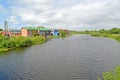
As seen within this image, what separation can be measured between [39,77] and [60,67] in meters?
6.36

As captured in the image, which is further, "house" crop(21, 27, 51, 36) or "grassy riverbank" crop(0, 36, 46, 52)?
"house" crop(21, 27, 51, 36)

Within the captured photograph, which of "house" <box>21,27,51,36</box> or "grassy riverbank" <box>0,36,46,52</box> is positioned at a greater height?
"house" <box>21,27,51,36</box>

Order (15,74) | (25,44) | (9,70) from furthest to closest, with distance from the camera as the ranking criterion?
(25,44) < (9,70) < (15,74)

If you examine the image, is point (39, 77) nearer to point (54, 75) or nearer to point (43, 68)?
point (54, 75)

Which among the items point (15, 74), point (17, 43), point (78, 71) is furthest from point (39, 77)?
point (17, 43)

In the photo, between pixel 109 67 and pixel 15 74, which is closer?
pixel 15 74

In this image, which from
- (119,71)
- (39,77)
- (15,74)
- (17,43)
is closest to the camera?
(119,71)

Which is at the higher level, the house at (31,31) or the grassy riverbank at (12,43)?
the house at (31,31)

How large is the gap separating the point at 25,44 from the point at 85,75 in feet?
147

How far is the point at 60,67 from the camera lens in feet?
108

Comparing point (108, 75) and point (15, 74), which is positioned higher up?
point (108, 75)

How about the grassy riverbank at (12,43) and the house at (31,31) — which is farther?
the house at (31,31)

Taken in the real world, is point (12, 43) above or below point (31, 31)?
below

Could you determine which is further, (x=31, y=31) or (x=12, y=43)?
(x=31, y=31)
